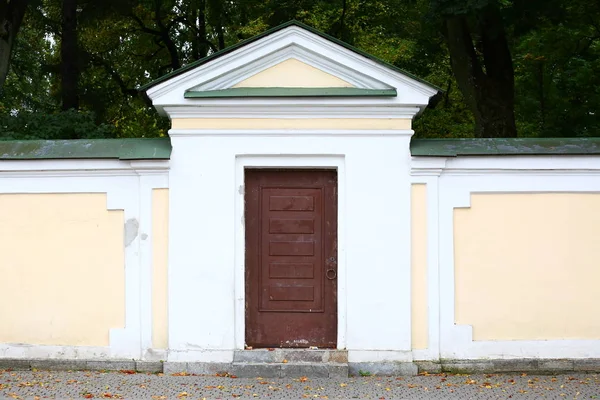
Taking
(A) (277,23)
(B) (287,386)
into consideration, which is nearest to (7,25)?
(A) (277,23)

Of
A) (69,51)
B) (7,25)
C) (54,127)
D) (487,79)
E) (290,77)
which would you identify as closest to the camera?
(290,77)

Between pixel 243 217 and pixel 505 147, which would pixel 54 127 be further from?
pixel 505 147

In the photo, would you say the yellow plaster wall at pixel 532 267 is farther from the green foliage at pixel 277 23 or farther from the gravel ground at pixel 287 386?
the green foliage at pixel 277 23

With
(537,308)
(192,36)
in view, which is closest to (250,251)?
(537,308)

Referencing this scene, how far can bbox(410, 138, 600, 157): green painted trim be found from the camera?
8570 millimetres

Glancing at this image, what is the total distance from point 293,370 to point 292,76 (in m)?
3.16

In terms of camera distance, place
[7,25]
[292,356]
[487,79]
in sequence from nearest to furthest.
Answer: [292,356] → [487,79] → [7,25]

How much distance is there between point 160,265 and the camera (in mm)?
8703

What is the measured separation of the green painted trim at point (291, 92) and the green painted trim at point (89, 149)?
72 cm

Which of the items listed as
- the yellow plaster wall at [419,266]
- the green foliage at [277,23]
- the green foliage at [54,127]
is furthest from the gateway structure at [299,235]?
the green foliage at [54,127]

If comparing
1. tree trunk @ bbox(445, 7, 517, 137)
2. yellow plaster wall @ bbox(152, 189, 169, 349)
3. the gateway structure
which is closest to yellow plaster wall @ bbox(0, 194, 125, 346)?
the gateway structure

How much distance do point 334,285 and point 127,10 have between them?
12705mm

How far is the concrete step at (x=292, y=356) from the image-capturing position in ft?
27.9

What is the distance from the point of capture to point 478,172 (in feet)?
28.4
